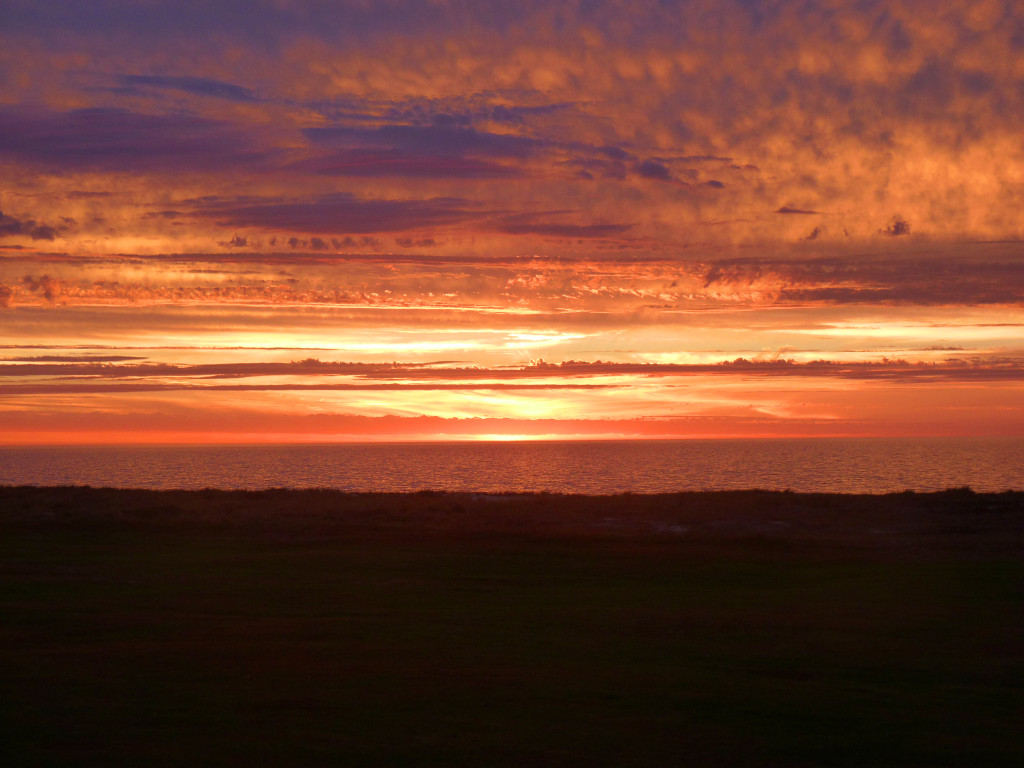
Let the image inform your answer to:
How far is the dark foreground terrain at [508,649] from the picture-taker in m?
7.40

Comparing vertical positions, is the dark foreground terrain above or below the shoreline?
below

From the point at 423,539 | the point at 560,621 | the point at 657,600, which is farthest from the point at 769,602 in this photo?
the point at 423,539

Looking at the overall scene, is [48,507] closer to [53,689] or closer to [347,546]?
[347,546]

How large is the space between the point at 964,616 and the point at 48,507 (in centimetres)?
2688

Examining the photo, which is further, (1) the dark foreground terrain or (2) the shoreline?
(2) the shoreline

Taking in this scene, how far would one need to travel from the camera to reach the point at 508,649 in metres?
10.4

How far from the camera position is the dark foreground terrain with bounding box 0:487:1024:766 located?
7.40 meters

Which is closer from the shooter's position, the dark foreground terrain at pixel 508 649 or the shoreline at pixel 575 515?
the dark foreground terrain at pixel 508 649

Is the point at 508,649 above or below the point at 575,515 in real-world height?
below

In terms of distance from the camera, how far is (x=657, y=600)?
13.5 m

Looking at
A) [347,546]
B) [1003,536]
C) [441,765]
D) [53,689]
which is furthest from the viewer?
[1003,536]

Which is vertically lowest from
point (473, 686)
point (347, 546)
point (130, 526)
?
point (473, 686)

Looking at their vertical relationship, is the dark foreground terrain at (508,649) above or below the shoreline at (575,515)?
below

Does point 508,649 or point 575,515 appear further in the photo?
point 575,515
